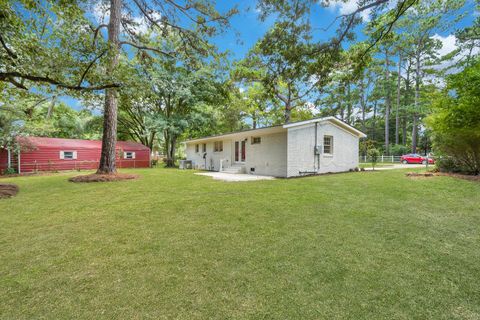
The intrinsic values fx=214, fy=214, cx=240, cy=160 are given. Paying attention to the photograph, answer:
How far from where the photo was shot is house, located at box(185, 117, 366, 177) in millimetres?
10477

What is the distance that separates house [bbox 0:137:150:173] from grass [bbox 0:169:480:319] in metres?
12.7

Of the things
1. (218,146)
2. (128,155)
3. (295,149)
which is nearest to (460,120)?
(295,149)

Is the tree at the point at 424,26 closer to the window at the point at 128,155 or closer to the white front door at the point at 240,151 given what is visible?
the white front door at the point at 240,151

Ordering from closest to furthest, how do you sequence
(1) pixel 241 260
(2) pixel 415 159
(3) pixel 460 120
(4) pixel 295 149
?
(1) pixel 241 260, (3) pixel 460 120, (4) pixel 295 149, (2) pixel 415 159

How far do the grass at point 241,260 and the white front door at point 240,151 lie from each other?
8502 mm

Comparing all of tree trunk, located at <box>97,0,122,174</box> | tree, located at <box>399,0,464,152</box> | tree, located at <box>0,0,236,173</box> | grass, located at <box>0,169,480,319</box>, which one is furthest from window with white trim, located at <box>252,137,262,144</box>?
tree, located at <box>399,0,464,152</box>

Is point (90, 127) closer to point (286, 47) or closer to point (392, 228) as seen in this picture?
point (286, 47)

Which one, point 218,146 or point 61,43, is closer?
point 61,43

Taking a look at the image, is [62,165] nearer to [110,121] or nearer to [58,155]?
[58,155]

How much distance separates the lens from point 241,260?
262 centimetres

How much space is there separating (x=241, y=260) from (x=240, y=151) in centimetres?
1132

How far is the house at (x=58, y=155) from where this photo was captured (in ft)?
46.2

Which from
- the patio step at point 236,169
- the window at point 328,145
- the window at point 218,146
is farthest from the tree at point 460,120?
the window at point 218,146

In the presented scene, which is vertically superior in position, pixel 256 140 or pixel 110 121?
pixel 110 121
